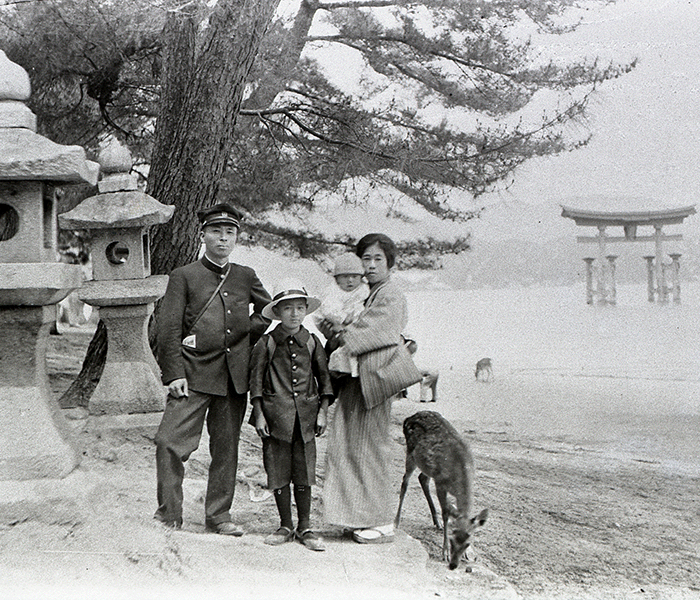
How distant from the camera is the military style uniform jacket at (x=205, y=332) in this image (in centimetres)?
334

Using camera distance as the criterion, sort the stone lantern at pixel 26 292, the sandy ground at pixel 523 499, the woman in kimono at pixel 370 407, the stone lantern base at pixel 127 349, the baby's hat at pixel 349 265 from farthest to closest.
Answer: the stone lantern base at pixel 127 349 < the baby's hat at pixel 349 265 < the woman in kimono at pixel 370 407 < the stone lantern at pixel 26 292 < the sandy ground at pixel 523 499

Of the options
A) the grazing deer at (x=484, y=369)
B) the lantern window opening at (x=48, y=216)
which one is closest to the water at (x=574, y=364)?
the grazing deer at (x=484, y=369)

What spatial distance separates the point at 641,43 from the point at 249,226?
1127cm

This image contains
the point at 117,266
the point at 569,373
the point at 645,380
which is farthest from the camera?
the point at 569,373

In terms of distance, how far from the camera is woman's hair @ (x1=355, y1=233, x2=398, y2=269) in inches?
136

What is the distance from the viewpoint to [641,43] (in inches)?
654

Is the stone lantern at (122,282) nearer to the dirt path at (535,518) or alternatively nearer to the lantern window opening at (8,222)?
the dirt path at (535,518)

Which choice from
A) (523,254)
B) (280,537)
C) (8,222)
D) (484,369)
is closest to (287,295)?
(280,537)

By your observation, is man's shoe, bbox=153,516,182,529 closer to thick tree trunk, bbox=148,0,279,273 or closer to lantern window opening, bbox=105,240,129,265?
lantern window opening, bbox=105,240,129,265

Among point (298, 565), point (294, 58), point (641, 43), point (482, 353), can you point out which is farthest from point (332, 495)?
point (641, 43)

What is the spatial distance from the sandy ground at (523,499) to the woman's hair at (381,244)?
1.33 metres

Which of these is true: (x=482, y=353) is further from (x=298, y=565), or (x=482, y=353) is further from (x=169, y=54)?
(x=298, y=565)

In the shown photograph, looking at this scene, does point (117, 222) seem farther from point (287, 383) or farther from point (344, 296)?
point (287, 383)

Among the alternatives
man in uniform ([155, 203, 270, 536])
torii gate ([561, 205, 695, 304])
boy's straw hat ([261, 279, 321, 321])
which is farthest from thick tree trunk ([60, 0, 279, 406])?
torii gate ([561, 205, 695, 304])
